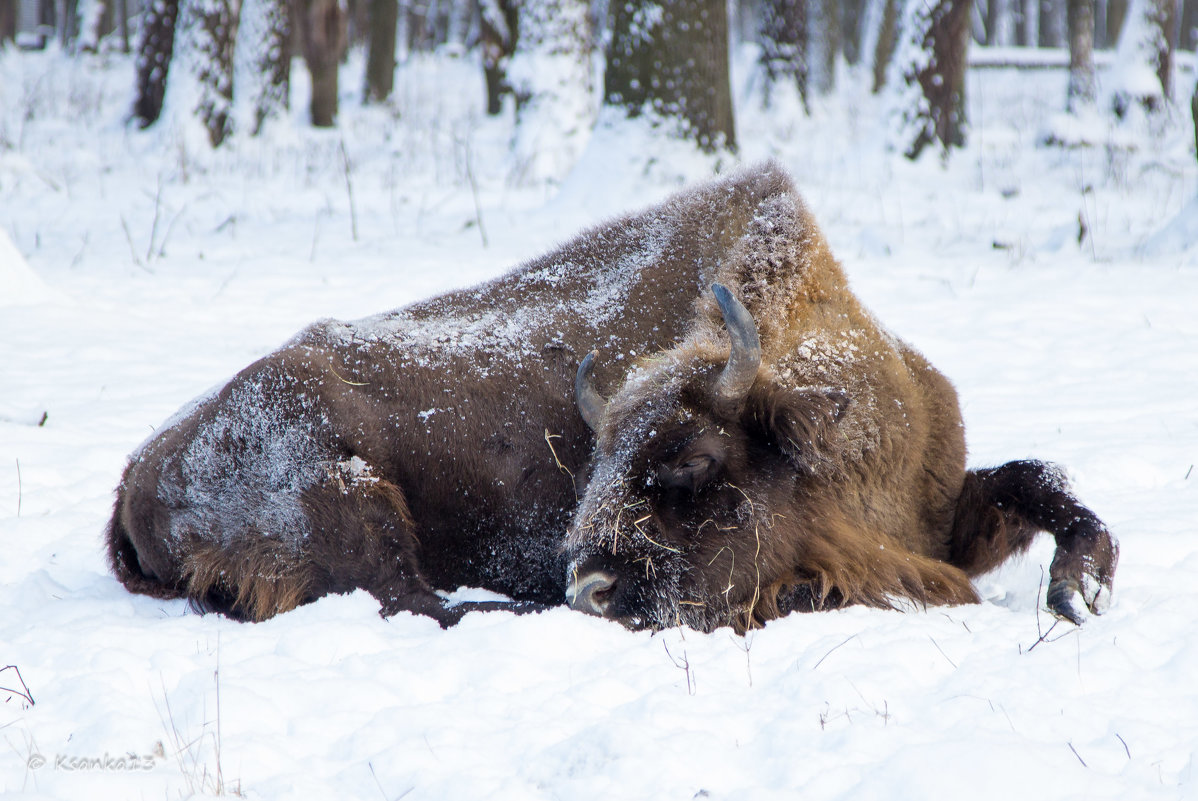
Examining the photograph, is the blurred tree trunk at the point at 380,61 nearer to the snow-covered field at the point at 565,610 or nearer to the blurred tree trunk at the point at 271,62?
the blurred tree trunk at the point at 271,62

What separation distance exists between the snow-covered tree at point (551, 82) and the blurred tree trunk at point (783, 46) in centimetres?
890

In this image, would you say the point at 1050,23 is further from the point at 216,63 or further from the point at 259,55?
the point at 216,63

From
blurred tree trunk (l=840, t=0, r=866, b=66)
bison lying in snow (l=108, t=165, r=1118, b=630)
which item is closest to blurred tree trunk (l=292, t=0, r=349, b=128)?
bison lying in snow (l=108, t=165, r=1118, b=630)

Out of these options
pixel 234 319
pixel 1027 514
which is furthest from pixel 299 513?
pixel 234 319

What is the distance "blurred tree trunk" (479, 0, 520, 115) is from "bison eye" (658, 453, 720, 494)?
51.0ft

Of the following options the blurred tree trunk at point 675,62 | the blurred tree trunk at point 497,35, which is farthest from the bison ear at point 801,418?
the blurred tree trunk at point 497,35

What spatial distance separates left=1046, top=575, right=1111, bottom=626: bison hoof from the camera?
114 inches

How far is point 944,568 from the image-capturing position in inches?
130

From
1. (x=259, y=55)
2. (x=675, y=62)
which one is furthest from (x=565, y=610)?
(x=259, y=55)

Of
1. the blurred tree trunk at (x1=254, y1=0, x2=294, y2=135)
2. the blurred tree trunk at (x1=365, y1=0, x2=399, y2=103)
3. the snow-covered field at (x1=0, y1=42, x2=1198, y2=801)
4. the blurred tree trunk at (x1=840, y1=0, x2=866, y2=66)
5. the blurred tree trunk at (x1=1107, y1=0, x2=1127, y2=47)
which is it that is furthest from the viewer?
the blurred tree trunk at (x1=840, y1=0, x2=866, y2=66)

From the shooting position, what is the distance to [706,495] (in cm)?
308

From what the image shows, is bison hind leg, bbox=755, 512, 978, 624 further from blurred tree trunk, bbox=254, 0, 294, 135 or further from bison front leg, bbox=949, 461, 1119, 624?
blurred tree trunk, bbox=254, 0, 294, 135

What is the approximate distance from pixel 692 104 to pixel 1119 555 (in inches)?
264

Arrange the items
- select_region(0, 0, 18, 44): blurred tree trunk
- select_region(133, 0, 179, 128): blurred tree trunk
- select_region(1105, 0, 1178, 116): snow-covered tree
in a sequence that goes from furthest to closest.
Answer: select_region(0, 0, 18, 44): blurred tree trunk < select_region(133, 0, 179, 128): blurred tree trunk < select_region(1105, 0, 1178, 116): snow-covered tree
